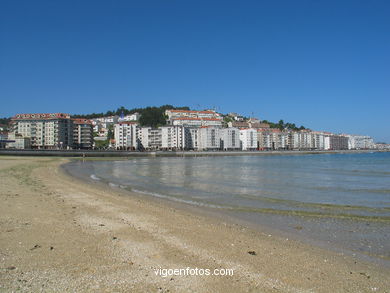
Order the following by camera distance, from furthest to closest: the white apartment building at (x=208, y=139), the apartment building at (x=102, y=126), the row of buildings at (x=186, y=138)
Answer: the apartment building at (x=102, y=126) → the white apartment building at (x=208, y=139) → the row of buildings at (x=186, y=138)

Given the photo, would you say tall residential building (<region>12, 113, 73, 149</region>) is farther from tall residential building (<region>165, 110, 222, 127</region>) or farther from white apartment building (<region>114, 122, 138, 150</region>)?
tall residential building (<region>165, 110, 222, 127</region>)

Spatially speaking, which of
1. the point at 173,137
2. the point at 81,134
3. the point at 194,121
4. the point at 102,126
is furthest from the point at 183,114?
the point at 81,134

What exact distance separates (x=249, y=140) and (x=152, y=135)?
Answer: 51.3 metres

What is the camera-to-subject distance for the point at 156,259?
5.42 meters

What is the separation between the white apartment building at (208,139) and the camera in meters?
144

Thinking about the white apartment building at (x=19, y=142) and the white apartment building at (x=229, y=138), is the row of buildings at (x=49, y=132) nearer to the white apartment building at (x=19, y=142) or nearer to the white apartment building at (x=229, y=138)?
the white apartment building at (x=19, y=142)

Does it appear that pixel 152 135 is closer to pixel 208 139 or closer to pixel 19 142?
pixel 208 139

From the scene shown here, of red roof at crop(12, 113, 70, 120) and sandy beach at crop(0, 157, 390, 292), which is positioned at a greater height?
red roof at crop(12, 113, 70, 120)

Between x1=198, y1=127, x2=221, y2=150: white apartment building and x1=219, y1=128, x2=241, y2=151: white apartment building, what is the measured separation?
531cm

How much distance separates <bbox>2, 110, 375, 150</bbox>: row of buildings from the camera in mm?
120512

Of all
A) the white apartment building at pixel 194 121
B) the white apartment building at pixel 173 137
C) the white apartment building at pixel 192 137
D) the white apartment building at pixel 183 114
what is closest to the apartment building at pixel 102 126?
the white apartment building at pixel 183 114

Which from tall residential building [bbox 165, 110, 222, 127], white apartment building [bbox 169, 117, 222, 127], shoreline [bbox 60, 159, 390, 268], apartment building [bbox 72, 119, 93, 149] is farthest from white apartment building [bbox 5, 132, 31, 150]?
shoreline [bbox 60, 159, 390, 268]

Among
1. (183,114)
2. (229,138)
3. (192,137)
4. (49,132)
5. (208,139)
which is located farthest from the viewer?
(183,114)

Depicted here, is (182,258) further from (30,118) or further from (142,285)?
Result: (30,118)
